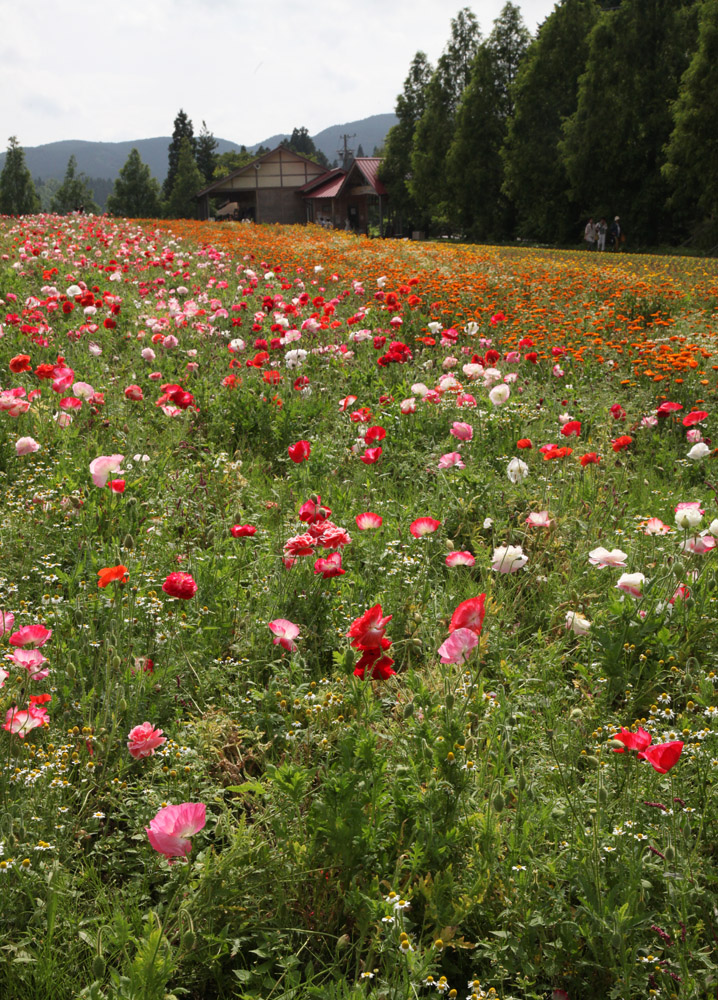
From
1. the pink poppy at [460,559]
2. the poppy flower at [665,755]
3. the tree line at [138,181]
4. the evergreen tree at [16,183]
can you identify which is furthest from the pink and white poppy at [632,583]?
the evergreen tree at [16,183]

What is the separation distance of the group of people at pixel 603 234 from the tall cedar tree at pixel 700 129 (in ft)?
7.25

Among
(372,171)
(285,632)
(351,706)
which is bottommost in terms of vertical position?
(351,706)

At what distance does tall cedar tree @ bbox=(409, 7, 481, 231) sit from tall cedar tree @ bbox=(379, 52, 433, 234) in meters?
2.67

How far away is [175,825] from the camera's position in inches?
59.4

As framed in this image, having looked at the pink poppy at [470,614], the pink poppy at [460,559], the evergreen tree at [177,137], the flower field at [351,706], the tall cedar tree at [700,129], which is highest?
the evergreen tree at [177,137]

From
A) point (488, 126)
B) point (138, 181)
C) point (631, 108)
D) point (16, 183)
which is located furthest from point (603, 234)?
point (16, 183)

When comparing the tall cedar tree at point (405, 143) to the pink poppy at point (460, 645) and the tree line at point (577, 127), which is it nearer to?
the tree line at point (577, 127)

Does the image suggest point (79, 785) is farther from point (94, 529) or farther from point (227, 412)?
point (227, 412)

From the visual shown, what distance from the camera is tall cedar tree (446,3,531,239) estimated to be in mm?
35656

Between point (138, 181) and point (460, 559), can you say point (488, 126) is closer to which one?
point (460, 559)

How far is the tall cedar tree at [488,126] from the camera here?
3566cm

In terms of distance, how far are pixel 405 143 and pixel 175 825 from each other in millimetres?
46441

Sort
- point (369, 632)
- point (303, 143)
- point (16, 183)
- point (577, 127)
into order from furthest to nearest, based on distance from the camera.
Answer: point (303, 143)
point (16, 183)
point (577, 127)
point (369, 632)

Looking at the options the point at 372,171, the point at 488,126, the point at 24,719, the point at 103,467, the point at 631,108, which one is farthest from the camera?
the point at 372,171
